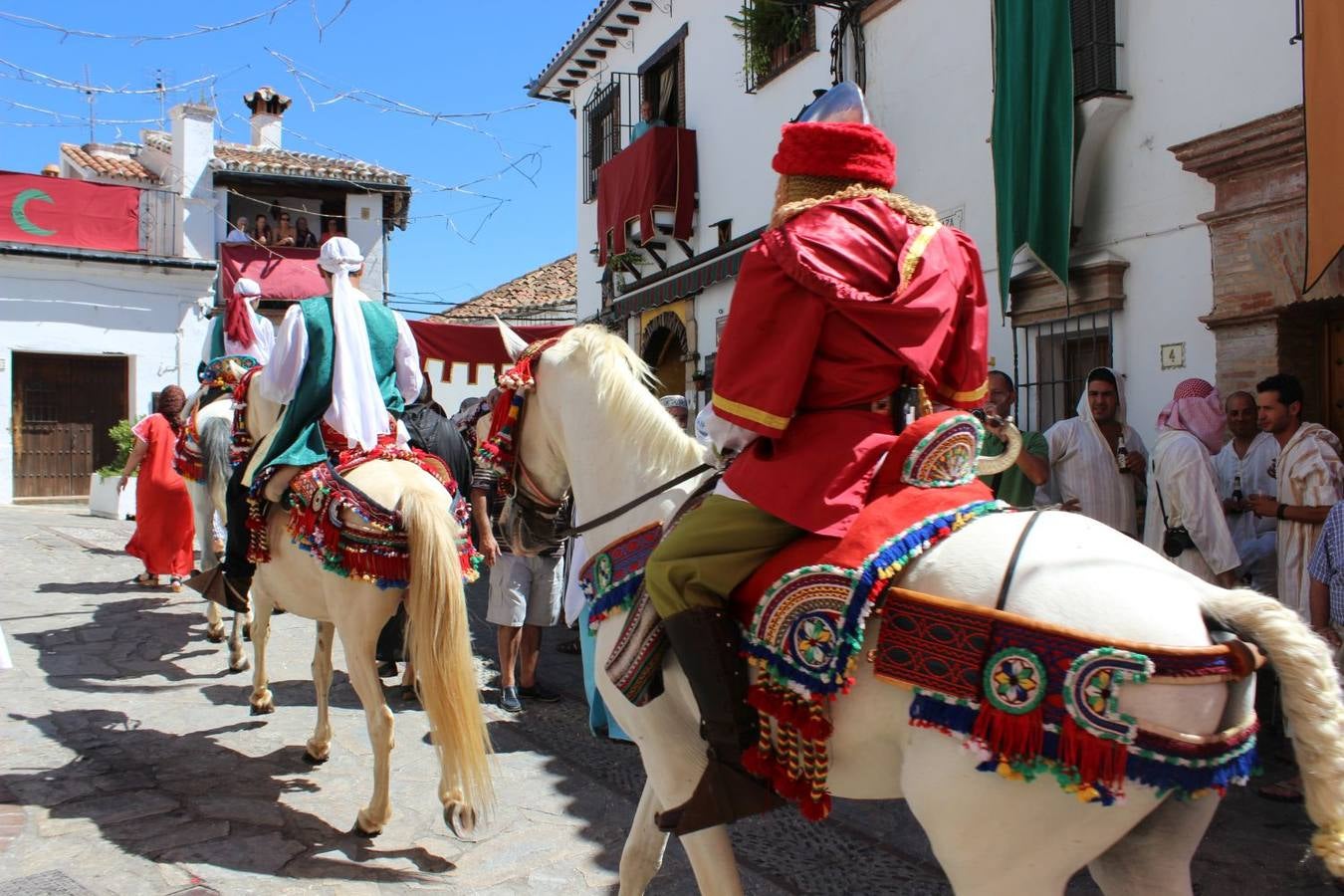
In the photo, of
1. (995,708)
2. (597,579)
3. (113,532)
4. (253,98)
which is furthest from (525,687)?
(253,98)

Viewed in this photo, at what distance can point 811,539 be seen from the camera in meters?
2.33

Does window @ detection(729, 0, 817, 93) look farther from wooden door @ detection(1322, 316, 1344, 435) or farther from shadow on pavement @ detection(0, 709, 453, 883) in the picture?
shadow on pavement @ detection(0, 709, 453, 883)

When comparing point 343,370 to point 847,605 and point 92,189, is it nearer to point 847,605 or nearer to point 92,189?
point 847,605

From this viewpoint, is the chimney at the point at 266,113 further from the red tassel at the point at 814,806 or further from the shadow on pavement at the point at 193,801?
the red tassel at the point at 814,806

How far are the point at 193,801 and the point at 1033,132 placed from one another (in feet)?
22.7

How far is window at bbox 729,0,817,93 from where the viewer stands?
425 inches

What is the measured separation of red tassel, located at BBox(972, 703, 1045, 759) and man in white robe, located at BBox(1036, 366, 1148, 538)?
4.20m

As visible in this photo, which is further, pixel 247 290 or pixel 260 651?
pixel 247 290

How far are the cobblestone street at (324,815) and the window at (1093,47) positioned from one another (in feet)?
15.6

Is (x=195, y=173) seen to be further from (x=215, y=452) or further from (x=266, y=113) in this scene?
(x=215, y=452)

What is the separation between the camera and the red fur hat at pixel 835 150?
2498 millimetres

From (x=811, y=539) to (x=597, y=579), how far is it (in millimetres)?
817

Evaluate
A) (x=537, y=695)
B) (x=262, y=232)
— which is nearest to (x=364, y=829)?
(x=537, y=695)

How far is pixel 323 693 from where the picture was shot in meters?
5.11
